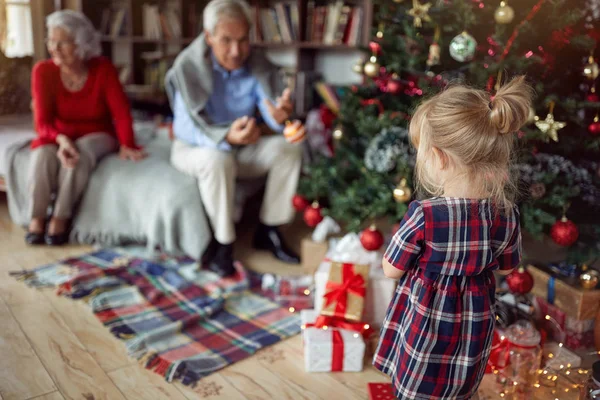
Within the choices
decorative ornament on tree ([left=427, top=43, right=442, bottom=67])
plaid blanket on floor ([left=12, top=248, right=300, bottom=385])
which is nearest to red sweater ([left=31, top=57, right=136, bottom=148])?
plaid blanket on floor ([left=12, top=248, right=300, bottom=385])

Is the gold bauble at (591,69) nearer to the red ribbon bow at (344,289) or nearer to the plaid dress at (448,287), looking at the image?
the plaid dress at (448,287)

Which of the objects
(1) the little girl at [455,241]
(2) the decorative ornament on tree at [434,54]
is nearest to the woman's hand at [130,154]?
(2) the decorative ornament on tree at [434,54]

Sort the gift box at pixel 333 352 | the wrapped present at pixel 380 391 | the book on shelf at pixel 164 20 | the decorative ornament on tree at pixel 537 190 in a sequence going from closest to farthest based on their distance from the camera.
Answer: the wrapped present at pixel 380 391 → the gift box at pixel 333 352 → the decorative ornament on tree at pixel 537 190 → the book on shelf at pixel 164 20

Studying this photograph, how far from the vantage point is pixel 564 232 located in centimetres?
170

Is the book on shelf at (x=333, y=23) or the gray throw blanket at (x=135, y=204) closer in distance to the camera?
the gray throw blanket at (x=135, y=204)

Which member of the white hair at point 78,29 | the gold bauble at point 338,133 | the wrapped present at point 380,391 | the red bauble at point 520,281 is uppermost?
the white hair at point 78,29

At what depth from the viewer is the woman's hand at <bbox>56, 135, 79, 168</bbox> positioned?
225cm

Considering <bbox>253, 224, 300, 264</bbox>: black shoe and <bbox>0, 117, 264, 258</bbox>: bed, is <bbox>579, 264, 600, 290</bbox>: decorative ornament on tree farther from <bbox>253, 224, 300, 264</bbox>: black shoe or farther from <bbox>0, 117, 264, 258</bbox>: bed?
<bbox>0, 117, 264, 258</bbox>: bed

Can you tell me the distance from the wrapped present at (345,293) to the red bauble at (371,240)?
201 mm

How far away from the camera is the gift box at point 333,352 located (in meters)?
1.48

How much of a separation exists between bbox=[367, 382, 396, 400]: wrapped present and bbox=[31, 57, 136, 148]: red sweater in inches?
62.3

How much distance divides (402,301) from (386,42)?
42.9 inches

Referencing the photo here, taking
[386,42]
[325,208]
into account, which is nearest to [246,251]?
[325,208]

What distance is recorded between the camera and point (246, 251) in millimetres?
2352
